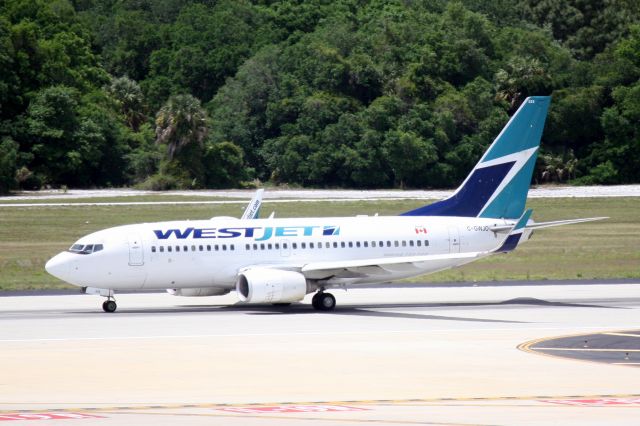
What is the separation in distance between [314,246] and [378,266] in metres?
2.75

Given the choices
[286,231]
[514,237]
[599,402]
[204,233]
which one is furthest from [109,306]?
[599,402]

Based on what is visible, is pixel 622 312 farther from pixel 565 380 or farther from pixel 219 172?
pixel 219 172

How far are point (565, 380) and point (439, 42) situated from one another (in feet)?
322

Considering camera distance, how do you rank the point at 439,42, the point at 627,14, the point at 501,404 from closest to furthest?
1. the point at 501,404
2. the point at 439,42
3. the point at 627,14

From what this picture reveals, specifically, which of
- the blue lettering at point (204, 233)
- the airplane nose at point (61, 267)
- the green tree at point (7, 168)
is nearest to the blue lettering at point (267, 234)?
the blue lettering at point (204, 233)

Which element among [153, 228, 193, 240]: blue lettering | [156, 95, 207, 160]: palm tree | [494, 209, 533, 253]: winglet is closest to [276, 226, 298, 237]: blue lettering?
[153, 228, 193, 240]: blue lettering

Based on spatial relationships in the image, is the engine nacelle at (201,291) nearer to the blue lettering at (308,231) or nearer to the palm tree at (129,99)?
the blue lettering at (308,231)

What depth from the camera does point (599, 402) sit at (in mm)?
26188

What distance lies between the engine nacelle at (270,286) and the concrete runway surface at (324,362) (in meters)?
0.71

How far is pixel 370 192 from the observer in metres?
109

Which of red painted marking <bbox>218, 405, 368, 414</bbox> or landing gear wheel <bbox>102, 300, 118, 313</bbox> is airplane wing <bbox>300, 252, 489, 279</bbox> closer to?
landing gear wheel <bbox>102, 300, 118, 313</bbox>

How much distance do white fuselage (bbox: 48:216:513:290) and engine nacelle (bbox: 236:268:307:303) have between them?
1.11 m

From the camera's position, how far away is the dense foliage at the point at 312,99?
375ft

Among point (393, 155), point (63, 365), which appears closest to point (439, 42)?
point (393, 155)
